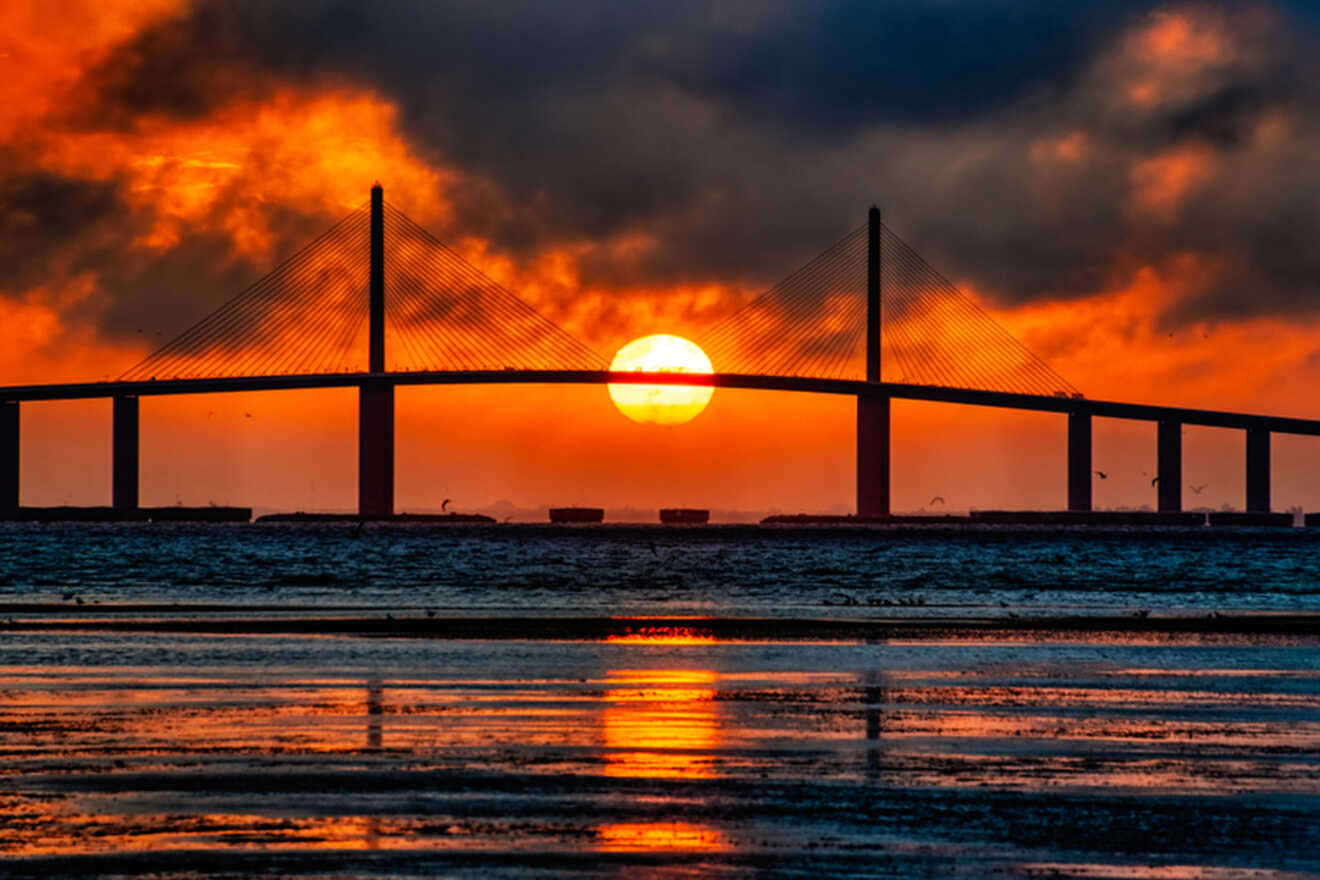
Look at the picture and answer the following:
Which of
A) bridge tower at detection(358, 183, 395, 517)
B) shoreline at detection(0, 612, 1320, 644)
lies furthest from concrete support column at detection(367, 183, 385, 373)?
shoreline at detection(0, 612, 1320, 644)

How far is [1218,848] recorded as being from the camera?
32.0 ft

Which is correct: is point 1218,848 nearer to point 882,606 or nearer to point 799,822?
point 799,822

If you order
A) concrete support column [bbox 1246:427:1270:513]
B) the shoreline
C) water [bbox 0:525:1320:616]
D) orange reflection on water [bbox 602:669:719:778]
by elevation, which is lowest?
water [bbox 0:525:1320:616]

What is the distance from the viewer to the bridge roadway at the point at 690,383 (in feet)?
340

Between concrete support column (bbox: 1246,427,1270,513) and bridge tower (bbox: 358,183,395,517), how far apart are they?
189ft

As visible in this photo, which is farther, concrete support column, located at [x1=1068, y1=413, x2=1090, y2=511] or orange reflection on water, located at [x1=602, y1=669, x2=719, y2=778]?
concrete support column, located at [x1=1068, y1=413, x2=1090, y2=511]

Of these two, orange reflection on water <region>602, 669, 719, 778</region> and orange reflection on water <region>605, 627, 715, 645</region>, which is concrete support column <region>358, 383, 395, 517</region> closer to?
orange reflection on water <region>605, 627, 715, 645</region>

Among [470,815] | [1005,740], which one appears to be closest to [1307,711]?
[1005,740]

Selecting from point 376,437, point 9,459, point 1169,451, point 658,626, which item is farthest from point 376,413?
point 658,626

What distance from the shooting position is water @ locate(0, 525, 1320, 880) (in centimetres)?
961

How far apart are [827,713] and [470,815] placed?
5.76m

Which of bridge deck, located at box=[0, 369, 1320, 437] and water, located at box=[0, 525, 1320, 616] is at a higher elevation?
bridge deck, located at box=[0, 369, 1320, 437]

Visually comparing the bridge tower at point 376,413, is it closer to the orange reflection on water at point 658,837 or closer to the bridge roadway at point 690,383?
A: the bridge roadway at point 690,383

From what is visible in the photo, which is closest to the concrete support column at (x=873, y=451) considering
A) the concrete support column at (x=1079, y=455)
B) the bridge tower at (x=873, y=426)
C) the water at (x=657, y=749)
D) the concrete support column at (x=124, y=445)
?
the bridge tower at (x=873, y=426)
